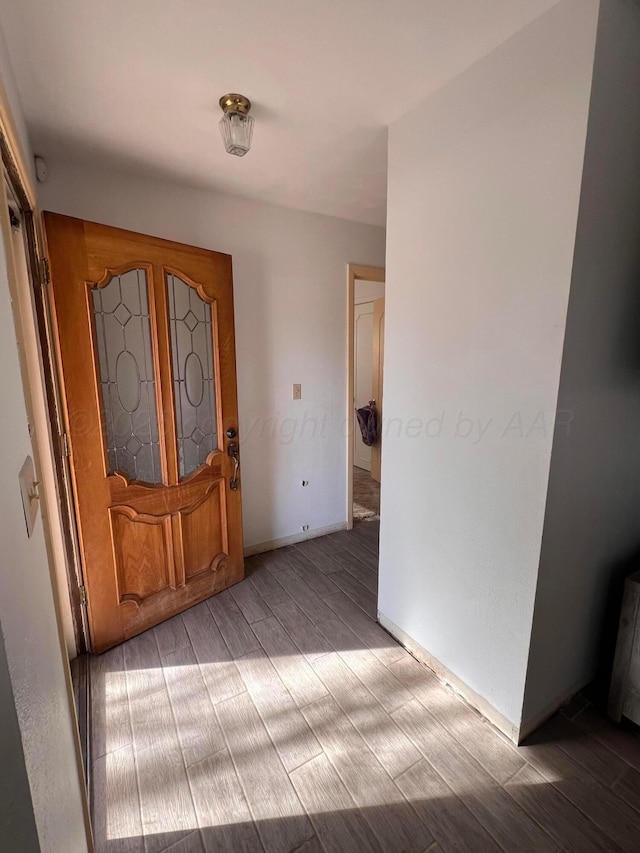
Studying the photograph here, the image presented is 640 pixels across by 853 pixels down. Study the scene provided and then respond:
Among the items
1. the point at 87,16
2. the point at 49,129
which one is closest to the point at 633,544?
the point at 87,16

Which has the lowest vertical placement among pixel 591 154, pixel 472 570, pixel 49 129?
pixel 472 570

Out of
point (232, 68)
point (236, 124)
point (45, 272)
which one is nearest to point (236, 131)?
point (236, 124)

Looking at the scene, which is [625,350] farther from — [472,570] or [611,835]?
[611,835]

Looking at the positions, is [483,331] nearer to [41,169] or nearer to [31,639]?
[31,639]

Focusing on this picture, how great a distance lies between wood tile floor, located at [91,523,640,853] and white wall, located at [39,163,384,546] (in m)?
1.10

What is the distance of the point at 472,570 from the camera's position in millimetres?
1642

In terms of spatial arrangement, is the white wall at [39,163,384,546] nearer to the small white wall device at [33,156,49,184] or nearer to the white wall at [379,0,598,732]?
the small white wall device at [33,156,49,184]

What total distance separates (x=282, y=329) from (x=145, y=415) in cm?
113

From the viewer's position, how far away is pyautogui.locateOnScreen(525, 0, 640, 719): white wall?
3.90 feet

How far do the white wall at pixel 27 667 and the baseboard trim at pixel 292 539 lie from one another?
192 cm

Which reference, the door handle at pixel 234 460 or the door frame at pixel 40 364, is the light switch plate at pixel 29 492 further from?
the door handle at pixel 234 460

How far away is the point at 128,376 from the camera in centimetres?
207

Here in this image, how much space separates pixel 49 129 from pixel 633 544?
306 cm

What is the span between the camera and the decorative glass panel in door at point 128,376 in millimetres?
1979
